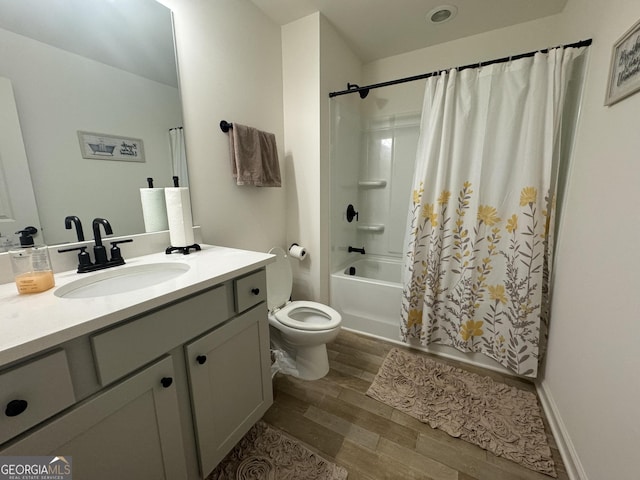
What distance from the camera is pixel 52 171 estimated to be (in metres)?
0.95

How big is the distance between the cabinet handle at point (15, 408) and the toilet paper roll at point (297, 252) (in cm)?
155

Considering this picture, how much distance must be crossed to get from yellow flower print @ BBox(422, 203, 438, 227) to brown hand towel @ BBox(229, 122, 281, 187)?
1029mm

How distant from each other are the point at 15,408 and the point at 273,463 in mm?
1002

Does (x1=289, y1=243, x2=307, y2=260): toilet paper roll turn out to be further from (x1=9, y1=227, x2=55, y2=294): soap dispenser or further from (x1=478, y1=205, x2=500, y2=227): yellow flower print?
(x1=9, y1=227, x2=55, y2=294): soap dispenser

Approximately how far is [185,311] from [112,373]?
0.76 ft

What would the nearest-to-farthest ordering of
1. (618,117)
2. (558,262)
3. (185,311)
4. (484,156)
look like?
(185,311)
(618,117)
(558,262)
(484,156)

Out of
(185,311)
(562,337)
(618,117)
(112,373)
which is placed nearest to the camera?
(112,373)

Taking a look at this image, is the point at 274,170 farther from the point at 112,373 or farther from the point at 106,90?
the point at 112,373

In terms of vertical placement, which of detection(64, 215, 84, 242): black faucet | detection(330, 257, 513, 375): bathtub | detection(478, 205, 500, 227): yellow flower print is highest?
detection(64, 215, 84, 242): black faucet

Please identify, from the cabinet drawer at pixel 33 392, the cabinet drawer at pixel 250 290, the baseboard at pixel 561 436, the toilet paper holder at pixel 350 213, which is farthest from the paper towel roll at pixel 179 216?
the baseboard at pixel 561 436

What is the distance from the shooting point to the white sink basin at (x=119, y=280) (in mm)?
913

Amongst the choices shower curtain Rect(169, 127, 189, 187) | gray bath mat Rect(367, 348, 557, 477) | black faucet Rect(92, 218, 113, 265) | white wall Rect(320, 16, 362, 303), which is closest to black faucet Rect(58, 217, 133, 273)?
black faucet Rect(92, 218, 113, 265)

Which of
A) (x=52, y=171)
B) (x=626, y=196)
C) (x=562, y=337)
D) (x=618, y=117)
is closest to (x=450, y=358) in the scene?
(x=562, y=337)

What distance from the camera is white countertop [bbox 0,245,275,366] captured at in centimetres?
54
